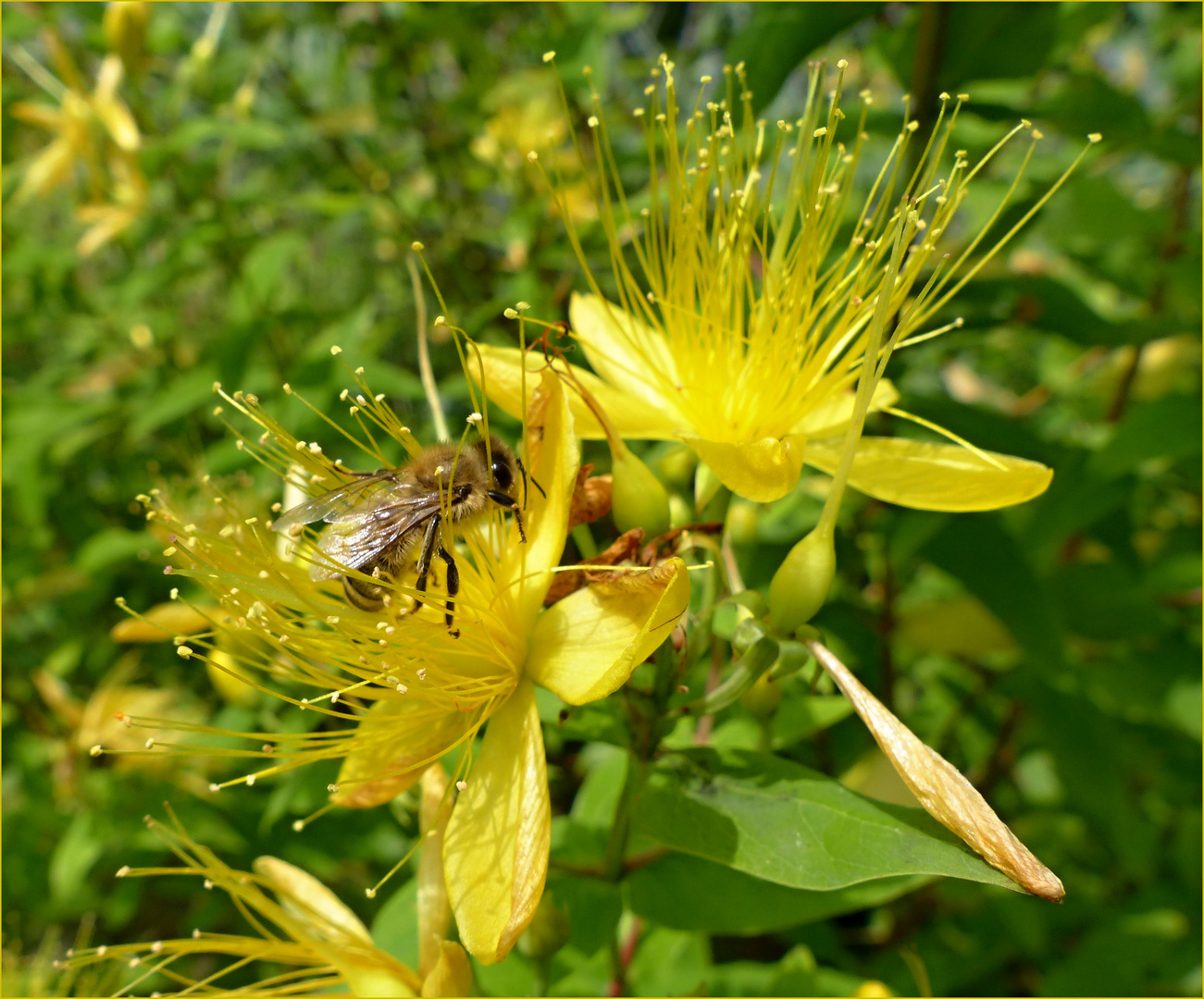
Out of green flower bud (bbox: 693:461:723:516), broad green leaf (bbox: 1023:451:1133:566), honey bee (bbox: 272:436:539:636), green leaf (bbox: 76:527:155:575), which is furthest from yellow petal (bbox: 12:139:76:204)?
broad green leaf (bbox: 1023:451:1133:566)

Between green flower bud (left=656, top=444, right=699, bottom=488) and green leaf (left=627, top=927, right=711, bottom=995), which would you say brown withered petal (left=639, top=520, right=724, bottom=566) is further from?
green leaf (left=627, top=927, right=711, bottom=995)

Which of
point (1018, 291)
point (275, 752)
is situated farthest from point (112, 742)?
point (1018, 291)

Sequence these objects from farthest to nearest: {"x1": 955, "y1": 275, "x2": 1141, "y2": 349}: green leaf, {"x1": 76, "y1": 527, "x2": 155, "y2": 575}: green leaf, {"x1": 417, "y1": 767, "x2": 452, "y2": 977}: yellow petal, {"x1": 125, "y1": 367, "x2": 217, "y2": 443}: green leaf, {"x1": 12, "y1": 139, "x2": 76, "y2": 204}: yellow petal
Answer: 1. {"x1": 12, "y1": 139, "x2": 76, "y2": 204}: yellow petal
2. {"x1": 76, "y1": 527, "x2": 155, "y2": 575}: green leaf
3. {"x1": 125, "y1": 367, "x2": 217, "y2": 443}: green leaf
4. {"x1": 955, "y1": 275, "x2": 1141, "y2": 349}: green leaf
5. {"x1": 417, "y1": 767, "x2": 452, "y2": 977}: yellow petal

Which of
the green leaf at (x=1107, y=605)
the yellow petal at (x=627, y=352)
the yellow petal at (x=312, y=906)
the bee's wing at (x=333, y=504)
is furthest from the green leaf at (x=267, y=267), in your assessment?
the green leaf at (x=1107, y=605)

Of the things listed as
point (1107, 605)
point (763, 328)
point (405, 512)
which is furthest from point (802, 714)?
point (1107, 605)

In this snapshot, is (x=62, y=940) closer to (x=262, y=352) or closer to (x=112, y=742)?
(x=112, y=742)

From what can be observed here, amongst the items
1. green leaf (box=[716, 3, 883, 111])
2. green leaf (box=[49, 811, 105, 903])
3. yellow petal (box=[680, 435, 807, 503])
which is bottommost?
green leaf (box=[49, 811, 105, 903])

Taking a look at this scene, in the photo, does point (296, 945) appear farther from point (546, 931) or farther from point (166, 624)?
point (166, 624)
